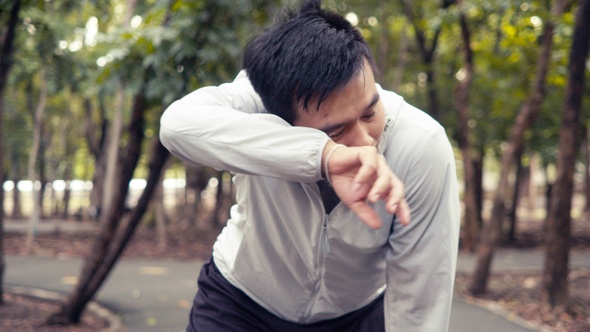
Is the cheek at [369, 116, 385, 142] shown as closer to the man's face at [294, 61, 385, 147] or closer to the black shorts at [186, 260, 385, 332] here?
the man's face at [294, 61, 385, 147]

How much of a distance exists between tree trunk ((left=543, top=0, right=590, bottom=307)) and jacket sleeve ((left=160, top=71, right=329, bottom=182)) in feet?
17.1

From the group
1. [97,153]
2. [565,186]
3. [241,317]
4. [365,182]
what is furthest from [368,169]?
[97,153]

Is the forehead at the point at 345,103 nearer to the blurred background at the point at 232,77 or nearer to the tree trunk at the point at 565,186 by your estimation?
the blurred background at the point at 232,77

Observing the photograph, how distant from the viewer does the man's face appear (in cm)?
177

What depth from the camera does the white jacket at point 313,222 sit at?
1.66 meters

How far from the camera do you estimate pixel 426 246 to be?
1.95 metres

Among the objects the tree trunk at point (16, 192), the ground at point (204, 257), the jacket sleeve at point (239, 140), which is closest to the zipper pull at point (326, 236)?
the jacket sleeve at point (239, 140)

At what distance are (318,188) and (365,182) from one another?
1.99 feet

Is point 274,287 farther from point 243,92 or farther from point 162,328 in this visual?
point 162,328

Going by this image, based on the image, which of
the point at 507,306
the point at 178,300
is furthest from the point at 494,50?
the point at 178,300

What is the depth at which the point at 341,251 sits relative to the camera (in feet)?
6.79

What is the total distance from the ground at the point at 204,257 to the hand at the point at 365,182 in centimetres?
517

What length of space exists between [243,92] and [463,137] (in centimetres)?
947

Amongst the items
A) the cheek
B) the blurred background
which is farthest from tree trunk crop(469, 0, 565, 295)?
the cheek
